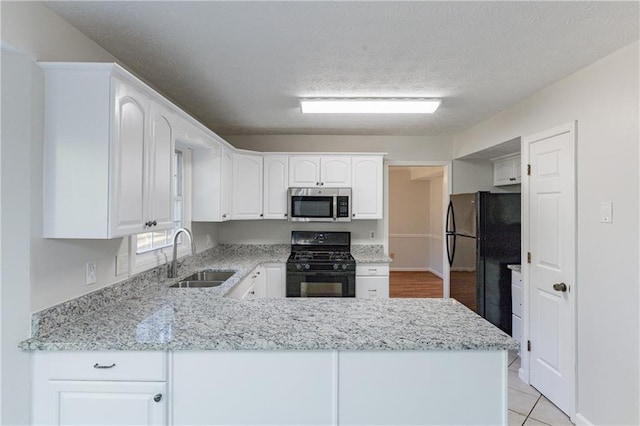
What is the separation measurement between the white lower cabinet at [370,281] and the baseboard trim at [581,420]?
1803 millimetres

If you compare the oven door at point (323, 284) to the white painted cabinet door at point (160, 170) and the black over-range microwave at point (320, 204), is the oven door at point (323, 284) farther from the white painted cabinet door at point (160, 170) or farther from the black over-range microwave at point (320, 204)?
the white painted cabinet door at point (160, 170)

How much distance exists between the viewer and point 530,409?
93.8 inches

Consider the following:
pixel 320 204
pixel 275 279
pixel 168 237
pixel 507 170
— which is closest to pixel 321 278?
pixel 275 279

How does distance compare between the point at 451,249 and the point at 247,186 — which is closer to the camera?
the point at 247,186

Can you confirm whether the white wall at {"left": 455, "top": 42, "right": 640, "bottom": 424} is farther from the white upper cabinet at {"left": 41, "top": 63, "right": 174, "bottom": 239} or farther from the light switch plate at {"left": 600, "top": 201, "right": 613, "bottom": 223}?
the white upper cabinet at {"left": 41, "top": 63, "right": 174, "bottom": 239}

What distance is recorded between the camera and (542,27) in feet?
5.43

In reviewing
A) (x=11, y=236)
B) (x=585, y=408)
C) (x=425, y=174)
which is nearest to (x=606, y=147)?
(x=585, y=408)

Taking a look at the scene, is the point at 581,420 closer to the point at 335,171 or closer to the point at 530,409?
the point at 530,409

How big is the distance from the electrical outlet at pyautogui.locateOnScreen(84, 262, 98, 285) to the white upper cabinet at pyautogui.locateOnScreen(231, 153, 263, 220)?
1863 mm

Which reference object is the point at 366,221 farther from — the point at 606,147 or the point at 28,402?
the point at 28,402

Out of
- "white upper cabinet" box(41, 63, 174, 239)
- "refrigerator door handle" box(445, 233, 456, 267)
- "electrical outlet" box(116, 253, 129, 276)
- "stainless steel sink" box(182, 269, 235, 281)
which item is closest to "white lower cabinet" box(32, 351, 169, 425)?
"white upper cabinet" box(41, 63, 174, 239)

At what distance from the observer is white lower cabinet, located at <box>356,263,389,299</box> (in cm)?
360

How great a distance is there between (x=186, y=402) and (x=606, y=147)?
2.68 meters

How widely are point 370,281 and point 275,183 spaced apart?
5.18 ft
